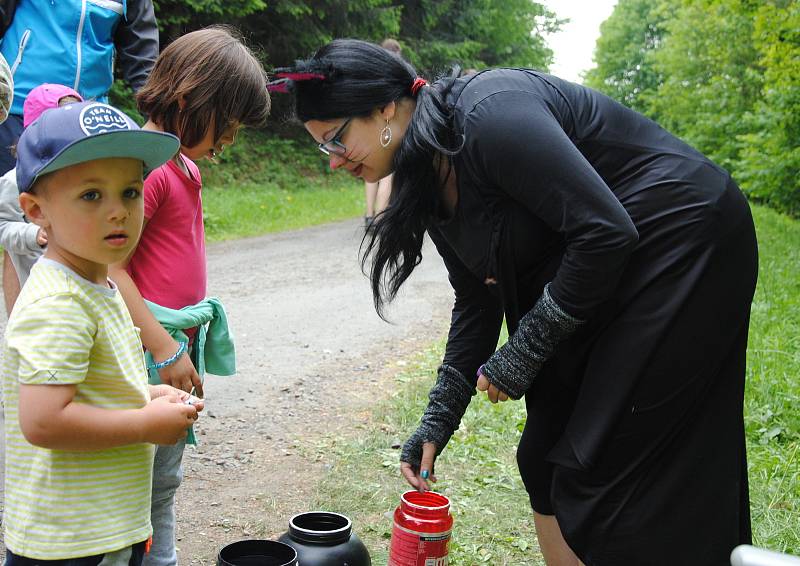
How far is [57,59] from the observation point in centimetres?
360

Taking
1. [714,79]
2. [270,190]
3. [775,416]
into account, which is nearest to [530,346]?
[775,416]

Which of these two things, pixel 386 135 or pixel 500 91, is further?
pixel 386 135

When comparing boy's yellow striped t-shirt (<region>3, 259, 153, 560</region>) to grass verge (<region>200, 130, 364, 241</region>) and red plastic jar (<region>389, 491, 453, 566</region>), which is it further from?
grass verge (<region>200, 130, 364, 241</region>)

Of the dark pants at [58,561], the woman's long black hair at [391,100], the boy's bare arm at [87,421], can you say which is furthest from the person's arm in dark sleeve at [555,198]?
the dark pants at [58,561]

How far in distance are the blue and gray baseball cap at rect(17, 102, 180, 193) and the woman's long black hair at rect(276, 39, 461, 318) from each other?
61 centimetres

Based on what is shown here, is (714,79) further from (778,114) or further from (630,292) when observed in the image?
(630,292)

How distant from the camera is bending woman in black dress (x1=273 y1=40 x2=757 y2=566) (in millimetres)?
2072

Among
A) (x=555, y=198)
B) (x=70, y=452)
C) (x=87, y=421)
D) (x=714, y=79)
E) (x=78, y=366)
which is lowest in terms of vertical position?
(x=714, y=79)

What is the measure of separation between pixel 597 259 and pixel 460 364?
0.81 meters

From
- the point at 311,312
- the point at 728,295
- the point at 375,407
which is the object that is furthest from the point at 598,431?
the point at 311,312

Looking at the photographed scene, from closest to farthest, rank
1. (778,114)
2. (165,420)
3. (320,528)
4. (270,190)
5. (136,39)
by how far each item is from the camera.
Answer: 1. (165,420)
2. (320,528)
3. (136,39)
4. (778,114)
5. (270,190)

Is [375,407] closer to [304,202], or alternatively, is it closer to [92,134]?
[92,134]

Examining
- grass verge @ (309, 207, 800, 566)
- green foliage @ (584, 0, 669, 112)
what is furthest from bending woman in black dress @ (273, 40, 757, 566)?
green foliage @ (584, 0, 669, 112)

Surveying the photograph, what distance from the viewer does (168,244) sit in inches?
100
